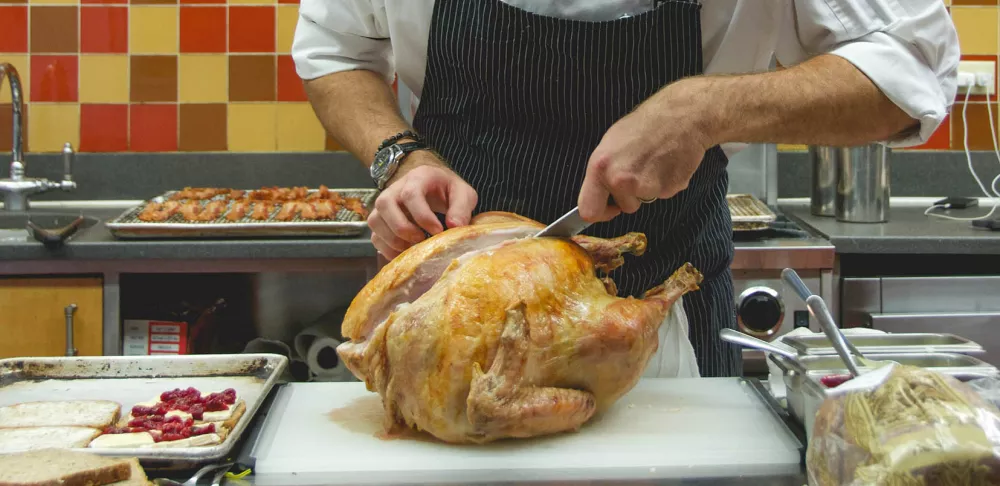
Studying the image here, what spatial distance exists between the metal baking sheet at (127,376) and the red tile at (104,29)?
2026mm

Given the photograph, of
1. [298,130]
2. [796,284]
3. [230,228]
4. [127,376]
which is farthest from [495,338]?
[298,130]

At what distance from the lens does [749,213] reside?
9.41 feet

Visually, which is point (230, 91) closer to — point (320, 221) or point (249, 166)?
point (249, 166)

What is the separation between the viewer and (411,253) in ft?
4.31

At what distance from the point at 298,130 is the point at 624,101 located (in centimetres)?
192

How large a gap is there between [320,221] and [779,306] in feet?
4.09

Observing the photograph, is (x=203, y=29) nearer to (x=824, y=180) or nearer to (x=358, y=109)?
(x=358, y=109)

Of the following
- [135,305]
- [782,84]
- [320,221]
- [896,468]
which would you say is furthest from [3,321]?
[896,468]

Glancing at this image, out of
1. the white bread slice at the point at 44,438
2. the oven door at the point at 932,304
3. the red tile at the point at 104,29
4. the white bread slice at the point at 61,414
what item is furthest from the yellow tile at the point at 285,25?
the white bread slice at the point at 44,438

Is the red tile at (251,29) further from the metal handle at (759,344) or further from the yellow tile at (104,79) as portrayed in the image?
the metal handle at (759,344)

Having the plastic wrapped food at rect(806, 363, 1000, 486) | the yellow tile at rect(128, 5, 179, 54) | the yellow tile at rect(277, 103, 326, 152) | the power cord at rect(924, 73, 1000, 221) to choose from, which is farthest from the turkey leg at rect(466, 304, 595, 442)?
the yellow tile at rect(128, 5, 179, 54)

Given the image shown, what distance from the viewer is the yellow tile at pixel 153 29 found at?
3324 millimetres

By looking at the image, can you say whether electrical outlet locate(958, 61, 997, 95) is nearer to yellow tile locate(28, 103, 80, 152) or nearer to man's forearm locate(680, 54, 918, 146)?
man's forearm locate(680, 54, 918, 146)

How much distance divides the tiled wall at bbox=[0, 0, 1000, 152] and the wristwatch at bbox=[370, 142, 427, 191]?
1703 mm
